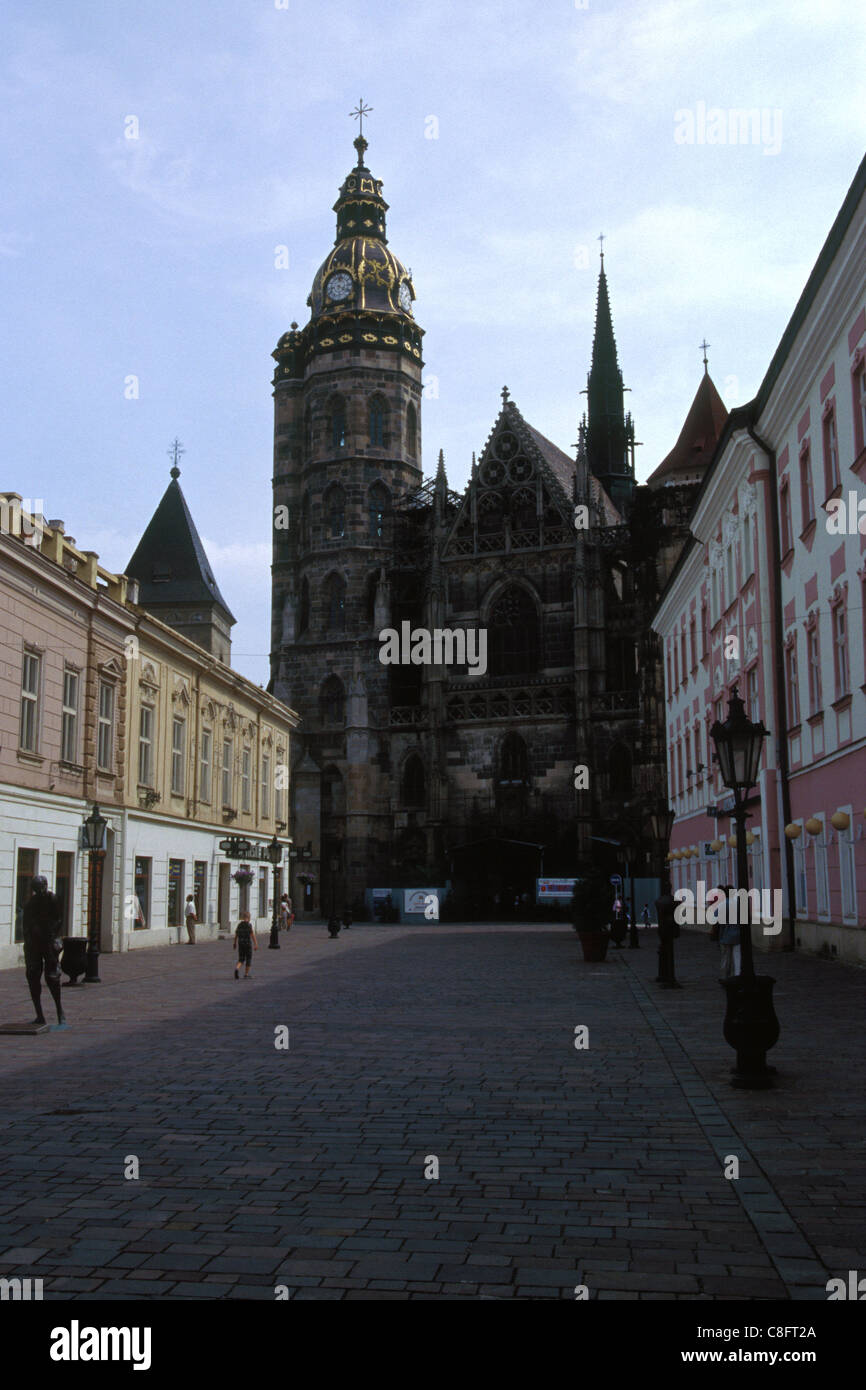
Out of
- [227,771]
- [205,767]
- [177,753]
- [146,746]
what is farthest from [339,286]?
[146,746]

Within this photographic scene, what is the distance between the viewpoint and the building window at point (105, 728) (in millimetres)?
28938

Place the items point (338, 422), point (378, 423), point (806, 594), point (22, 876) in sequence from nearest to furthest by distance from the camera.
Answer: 1. point (806, 594)
2. point (22, 876)
3. point (378, 423)
4. point (338, 422)

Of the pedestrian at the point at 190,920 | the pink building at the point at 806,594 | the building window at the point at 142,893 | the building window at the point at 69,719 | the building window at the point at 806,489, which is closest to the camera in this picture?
the pink building at the point at 806,594

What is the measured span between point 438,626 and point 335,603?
20.7 ft

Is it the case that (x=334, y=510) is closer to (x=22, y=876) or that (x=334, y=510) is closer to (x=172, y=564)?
(x=172, y=564)

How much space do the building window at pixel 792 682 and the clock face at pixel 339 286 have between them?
160 ft

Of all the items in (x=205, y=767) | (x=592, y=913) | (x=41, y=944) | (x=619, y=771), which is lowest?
(x=592, y=913)

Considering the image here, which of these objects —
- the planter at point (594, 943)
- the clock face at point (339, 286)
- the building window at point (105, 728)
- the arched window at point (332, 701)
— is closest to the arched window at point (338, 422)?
the clock face at point (339, 286)

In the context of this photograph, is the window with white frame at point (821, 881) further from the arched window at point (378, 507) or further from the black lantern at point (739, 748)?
the arched window at point (378, 507)

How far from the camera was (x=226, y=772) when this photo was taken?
138 ft

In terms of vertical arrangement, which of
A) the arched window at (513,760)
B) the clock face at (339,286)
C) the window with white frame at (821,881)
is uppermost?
the clock face at (339,286)

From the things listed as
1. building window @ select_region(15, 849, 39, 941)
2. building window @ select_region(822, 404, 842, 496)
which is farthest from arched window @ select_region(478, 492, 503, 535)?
building window @ select_region(822, 404, 842, 496)

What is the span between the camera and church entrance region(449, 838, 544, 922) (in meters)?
57.5
